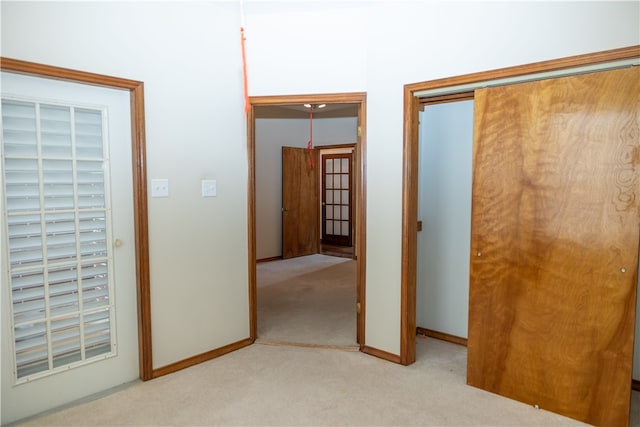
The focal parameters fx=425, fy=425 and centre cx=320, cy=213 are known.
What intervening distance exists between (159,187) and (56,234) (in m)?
0.64

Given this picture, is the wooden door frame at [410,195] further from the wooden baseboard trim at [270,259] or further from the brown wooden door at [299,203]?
the brown wooden door at [299,203]

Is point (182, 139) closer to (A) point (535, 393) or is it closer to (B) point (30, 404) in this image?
(B) point (30, 404)

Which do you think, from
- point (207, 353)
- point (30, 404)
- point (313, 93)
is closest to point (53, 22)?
point (313, 93)

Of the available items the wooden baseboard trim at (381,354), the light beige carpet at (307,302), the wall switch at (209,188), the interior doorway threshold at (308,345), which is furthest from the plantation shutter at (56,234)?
the wooden baseboard trim at (381,354)

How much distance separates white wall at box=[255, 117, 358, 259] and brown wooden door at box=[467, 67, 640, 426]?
4579mm

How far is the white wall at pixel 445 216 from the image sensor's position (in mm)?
3301

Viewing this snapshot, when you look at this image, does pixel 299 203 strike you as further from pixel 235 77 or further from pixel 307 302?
pixel 235 77

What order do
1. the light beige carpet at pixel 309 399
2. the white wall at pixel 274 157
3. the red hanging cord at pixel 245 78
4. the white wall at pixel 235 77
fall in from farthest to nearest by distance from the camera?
the white wall at pixel 274 157 < the red hanging cord at pixel 245 78 < the white wall at pixel 235 77 < the light beige carpet at pixel 309 399

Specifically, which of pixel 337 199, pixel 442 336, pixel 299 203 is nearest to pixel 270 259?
pixel 299 203

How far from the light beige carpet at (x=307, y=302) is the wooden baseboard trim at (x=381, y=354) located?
0.14 metres

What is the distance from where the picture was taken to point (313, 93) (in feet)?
10.4

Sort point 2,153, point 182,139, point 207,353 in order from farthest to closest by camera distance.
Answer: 1. point 207,353
2. point 182,139
3. point 2,153

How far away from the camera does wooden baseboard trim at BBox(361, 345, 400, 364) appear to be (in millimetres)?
3028

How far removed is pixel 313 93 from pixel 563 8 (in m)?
1.63
